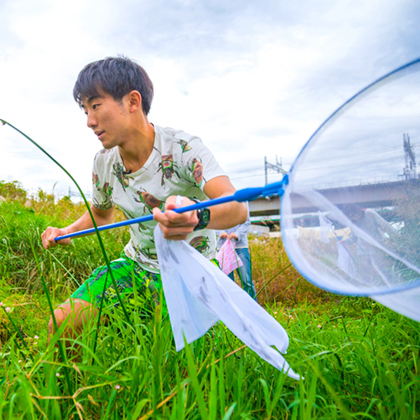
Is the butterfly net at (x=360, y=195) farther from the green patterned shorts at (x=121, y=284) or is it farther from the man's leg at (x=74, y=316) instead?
the green patterned shorts at (x=121, y=284)

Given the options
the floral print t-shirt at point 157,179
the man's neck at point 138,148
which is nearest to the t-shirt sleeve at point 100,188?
the floral print t-shirt at point 157,179

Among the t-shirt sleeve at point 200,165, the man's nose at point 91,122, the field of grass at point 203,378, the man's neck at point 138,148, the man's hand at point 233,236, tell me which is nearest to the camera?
the field of grass at point 203,378

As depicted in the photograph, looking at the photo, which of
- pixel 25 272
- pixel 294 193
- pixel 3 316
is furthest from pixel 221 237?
pixel 294 193

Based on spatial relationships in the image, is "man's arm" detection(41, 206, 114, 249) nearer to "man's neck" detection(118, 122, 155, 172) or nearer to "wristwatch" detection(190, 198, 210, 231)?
"man's neck" detection(118, 122, 155, 172)

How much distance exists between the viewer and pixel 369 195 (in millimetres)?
958

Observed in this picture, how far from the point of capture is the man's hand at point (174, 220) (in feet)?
3.72

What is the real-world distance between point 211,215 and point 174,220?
0.28m

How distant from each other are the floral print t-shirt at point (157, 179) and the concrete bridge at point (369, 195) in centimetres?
80

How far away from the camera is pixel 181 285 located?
4.13ft

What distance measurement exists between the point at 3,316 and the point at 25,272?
1885 mm

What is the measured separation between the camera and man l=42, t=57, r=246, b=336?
70.6 inches

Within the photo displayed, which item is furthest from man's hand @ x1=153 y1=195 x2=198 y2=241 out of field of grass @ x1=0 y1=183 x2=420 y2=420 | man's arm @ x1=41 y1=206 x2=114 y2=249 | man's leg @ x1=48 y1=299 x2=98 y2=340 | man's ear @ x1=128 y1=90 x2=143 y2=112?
man's ear @ x1=128 y1=90 x2=143 y2=112

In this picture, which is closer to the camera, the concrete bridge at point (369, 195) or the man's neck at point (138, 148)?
the concrete bridge at point (369, 195)

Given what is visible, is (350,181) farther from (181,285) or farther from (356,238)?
(181,285)
